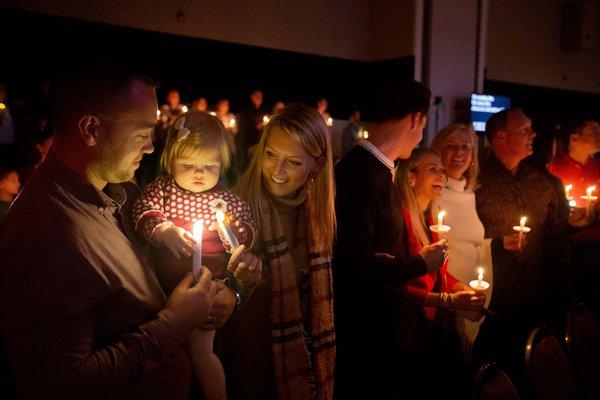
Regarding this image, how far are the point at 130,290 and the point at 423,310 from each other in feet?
5.95

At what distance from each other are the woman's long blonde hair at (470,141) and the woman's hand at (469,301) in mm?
1041

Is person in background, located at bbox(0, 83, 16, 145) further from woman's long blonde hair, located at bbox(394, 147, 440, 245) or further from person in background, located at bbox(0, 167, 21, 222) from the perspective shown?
woman's long blonde hair, located at bbox(394, 147, 440, 245)

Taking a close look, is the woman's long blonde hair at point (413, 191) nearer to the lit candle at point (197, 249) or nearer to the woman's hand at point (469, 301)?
the woman's hand at point (469, 301)

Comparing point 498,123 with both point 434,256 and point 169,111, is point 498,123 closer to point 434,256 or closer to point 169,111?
point 434,256

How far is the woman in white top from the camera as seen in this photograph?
2.93 meters

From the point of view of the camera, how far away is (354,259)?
2.19m

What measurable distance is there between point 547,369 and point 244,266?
1380 mm

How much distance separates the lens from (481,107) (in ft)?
32.0

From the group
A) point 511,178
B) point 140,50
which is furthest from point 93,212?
point 140,50

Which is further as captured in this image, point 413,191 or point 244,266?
point 413,191

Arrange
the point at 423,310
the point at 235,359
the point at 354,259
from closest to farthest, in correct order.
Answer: the point at 235,359 < the point at 354,259 < the point at 423,310

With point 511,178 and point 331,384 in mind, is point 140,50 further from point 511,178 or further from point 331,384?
point 331,384

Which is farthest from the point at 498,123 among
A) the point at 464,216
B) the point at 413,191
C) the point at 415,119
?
the point at 415,119

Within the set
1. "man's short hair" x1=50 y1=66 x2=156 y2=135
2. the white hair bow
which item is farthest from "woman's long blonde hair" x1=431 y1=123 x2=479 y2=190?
"man's short hair" x1=50 y1=66 x2=156 y2=135
